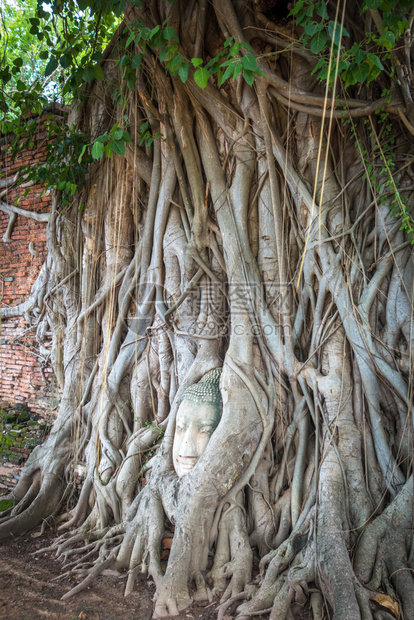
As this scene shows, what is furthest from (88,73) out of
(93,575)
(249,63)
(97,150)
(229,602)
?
(229,602)

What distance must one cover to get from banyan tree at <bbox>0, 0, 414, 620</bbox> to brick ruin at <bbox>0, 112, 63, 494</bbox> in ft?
2.93

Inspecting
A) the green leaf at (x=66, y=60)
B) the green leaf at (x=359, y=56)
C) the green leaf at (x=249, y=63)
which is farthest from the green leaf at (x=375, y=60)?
the green leaf at (x=66, y=60)

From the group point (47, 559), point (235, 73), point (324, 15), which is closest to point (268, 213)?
point (235, 73)

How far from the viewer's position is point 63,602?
2.27 metres

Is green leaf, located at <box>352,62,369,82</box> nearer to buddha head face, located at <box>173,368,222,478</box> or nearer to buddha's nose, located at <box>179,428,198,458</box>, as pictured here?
buddha head face, located at <box>173,368,222,478</box>

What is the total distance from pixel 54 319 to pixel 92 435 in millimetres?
1471

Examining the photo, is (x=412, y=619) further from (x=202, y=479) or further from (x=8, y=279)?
(x=8, y=279)

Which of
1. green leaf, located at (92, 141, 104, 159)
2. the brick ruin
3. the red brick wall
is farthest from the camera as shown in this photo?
the red brick wall

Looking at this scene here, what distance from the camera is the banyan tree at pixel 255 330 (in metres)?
2.22

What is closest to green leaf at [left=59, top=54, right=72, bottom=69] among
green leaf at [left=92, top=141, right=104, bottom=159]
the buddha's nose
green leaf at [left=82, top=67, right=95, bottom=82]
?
green leaf at [left=82, top=67, right=95, bottom=82]

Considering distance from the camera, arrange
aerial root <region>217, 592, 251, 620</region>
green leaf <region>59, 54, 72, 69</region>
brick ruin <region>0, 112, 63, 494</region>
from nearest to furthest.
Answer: aerial root <region>217, 592, 251, 620</region> < green leaf <region>59, 54, 72, 69</region> < brick ruin <region>0, 112, 63, 494</region>

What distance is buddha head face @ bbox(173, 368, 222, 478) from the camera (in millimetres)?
2605

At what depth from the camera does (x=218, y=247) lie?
3.07 meters

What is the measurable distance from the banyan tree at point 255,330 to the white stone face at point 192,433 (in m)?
0.01
